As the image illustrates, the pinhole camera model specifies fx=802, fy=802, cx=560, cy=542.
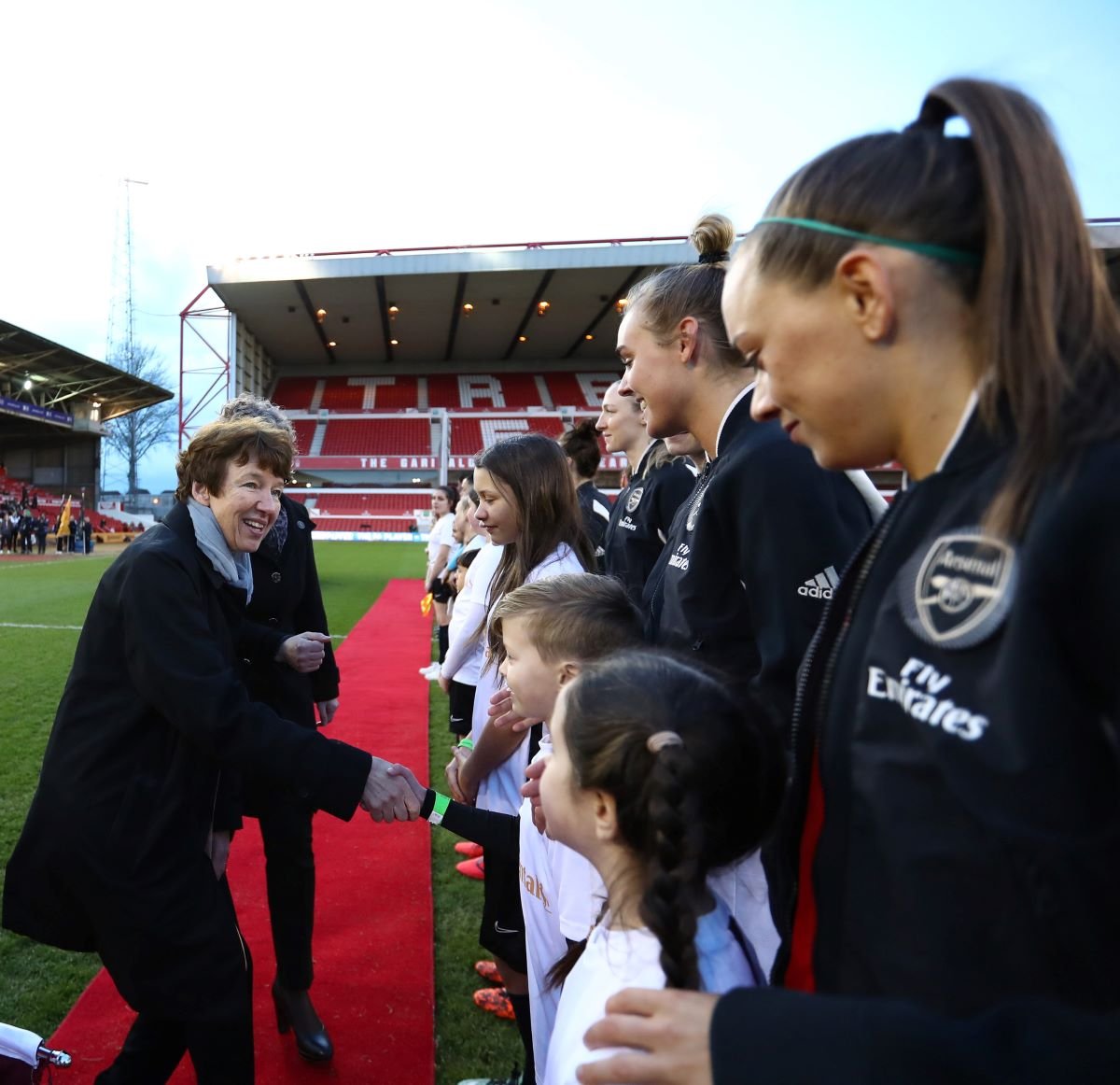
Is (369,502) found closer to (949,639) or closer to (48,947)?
(48,947)

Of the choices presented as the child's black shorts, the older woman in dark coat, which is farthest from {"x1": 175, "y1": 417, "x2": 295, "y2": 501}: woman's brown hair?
the child's black shorts

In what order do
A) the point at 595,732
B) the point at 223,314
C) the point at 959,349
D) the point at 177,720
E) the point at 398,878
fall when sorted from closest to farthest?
1. the point at 959,349
2. the point at 595,732
3. the point at 177,720
4. the point at 398,878
5. the point at 223,314

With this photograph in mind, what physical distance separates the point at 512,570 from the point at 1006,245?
7.04 feet

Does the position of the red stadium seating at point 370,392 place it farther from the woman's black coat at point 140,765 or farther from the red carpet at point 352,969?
the woman's black coat at point 140,765

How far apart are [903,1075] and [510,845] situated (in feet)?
5.03

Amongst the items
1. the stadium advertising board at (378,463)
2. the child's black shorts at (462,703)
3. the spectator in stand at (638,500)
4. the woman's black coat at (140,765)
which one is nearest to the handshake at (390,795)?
the woman's black coat at (140,765)

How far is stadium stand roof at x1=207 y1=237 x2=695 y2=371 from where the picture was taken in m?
26.7

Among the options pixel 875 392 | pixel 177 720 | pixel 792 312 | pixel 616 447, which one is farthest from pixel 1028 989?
pixel 616 447

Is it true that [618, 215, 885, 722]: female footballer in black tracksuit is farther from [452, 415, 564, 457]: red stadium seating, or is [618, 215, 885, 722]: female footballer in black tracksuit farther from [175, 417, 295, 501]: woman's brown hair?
[452, 415, 564, 457]: red stadium seating

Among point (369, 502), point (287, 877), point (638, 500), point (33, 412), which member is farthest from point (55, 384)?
point (287, 877)

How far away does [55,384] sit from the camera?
1331 inches

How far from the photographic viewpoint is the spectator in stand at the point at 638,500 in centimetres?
328

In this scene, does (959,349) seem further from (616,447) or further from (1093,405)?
(616,447)

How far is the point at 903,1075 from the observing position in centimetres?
66
